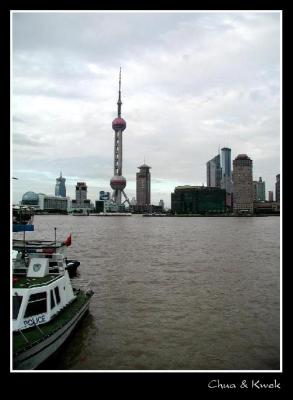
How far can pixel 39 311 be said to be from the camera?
16.3 meters

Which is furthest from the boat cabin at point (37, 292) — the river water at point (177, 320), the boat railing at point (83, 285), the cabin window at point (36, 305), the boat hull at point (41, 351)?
the boat railing at point (83, 285)

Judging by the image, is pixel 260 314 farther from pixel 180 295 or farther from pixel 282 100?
pixel 282 100

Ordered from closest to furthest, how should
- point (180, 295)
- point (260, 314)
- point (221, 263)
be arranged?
1. point (260, 314)
2. point (180, 295)
3. point (221, 263)

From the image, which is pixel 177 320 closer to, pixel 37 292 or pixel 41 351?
pixel 37 292

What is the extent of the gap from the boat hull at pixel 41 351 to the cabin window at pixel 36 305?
49.7 inches

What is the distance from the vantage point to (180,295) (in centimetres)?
2895

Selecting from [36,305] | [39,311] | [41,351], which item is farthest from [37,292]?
[41,351]

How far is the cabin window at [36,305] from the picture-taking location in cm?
1570

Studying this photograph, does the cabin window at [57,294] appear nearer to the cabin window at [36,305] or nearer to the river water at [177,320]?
the cabin window at [36,305]

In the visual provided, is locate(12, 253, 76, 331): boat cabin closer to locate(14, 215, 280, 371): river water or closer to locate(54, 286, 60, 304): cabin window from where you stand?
locate(54, 286, 60, 304): cabin window

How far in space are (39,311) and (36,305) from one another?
364 mm

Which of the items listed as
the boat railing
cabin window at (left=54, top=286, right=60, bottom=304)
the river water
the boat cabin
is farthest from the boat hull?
the boat railing
